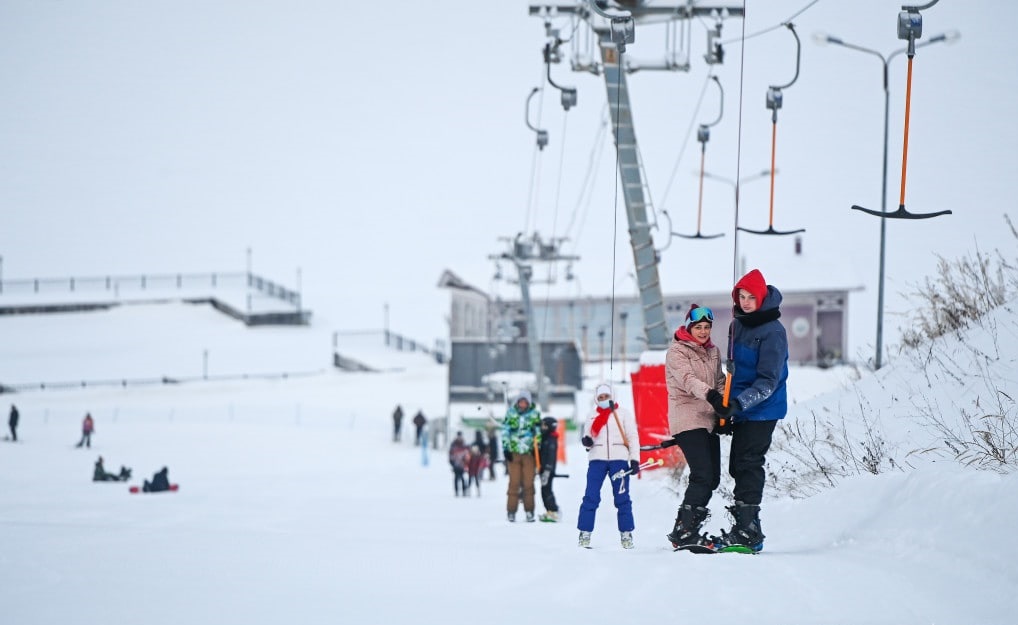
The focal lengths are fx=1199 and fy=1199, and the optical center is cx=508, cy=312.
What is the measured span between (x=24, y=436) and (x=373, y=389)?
26.3 m

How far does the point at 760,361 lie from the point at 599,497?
8.56 feet

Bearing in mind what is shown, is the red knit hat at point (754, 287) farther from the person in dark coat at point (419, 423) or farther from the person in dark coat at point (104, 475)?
the person in dark coat at point (419, 423)

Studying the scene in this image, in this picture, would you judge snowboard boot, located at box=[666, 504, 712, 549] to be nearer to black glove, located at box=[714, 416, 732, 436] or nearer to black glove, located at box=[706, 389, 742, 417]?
black glove, located at box=[714, 416, 732, 436]

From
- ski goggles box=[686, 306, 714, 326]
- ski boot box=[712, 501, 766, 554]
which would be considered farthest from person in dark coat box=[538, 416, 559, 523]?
ski boot box=[712, 501, 766, 554]

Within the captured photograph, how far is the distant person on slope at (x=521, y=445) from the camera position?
46.7 ft

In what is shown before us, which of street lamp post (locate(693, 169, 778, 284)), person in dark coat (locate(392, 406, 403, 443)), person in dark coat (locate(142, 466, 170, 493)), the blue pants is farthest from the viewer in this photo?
person in dark coat (locate(392, 406, 403, 443))

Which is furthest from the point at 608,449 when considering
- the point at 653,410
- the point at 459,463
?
the point at 459,463

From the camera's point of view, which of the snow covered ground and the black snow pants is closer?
the snow covered ground

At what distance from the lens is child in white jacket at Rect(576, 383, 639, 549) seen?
404 inches

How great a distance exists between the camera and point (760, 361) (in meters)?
8.26

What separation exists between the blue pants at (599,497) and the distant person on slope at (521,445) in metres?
3.69

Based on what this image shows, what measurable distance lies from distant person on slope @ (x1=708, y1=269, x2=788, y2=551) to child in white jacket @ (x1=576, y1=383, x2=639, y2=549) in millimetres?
1863

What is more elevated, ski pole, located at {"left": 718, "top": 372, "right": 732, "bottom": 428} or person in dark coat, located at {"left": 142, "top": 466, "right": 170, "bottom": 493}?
ski pole, located at {"left": 718, "top": 372, "right": 732, "bottom": 428}

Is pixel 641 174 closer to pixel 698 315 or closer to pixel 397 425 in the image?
pixel 698 315
